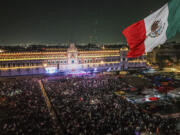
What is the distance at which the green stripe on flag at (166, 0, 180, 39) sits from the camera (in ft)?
15.0

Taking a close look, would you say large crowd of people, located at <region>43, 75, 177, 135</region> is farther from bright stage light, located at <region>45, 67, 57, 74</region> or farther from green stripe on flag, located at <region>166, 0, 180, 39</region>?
bright stage light, located at <region>45, 67, 57, 74</region>

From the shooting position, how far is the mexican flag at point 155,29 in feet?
15.7

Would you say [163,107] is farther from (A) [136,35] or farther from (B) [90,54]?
(B) [90,54]

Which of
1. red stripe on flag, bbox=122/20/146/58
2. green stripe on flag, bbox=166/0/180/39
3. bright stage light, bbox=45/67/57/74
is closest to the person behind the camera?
green stripe on flag, bbox=166/0/180/39

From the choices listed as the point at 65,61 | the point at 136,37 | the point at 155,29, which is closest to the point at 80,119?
the point at 136,37

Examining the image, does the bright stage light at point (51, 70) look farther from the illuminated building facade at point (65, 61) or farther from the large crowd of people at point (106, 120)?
the large crowd of people at point (106, 120)

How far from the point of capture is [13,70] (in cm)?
5694

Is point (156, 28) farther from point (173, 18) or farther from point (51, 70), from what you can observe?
point (51, 70)

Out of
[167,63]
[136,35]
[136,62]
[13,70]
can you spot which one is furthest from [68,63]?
[136,35]

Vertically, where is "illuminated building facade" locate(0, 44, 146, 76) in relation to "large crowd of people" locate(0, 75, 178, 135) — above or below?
above

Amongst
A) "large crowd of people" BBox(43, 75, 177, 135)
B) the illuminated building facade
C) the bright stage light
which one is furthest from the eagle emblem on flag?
the bright stage light

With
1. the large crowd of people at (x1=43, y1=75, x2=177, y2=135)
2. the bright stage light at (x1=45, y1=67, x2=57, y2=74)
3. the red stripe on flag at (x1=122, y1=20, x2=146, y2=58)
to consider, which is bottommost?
the large crowd of people at (x1=43, y1=75, x2=177, y2=135)

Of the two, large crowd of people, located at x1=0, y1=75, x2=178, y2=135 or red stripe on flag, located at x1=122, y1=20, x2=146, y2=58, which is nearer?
red stripe on flag, located at x1=122, y1=20, x2=146, y2=58

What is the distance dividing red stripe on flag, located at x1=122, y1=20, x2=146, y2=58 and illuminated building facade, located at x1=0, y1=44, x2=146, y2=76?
55923 millimetres
